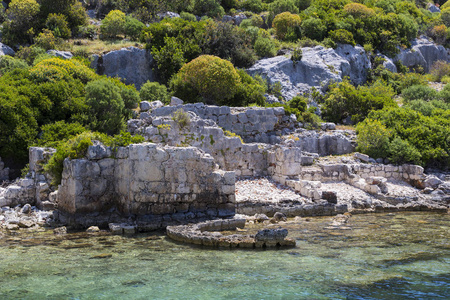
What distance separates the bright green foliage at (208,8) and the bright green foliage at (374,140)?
2322 cm

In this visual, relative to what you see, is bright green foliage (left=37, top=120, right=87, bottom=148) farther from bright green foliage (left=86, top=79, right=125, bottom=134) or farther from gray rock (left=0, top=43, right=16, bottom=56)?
gray rock (left=0, top=43, right=16, bottom=56)

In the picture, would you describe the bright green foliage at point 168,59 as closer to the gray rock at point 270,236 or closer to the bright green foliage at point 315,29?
the bright green foliage at point 315,29

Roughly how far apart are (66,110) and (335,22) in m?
23.9

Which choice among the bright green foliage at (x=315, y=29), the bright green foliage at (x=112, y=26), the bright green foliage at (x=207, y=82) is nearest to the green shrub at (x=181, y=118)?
the bright green foliage at (x=207, y=82)

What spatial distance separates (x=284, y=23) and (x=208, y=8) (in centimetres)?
829

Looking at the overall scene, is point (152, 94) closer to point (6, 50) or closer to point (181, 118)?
point (181, 118)

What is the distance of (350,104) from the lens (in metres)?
28.2

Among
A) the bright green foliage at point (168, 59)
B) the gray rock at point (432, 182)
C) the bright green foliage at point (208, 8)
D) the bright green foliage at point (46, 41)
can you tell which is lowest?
the gray rock at point (432, 182)

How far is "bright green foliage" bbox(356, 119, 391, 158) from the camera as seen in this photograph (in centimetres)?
2234

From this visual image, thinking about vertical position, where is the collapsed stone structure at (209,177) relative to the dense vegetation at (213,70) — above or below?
below

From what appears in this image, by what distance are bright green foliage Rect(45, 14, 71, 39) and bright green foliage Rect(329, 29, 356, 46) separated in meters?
18.7

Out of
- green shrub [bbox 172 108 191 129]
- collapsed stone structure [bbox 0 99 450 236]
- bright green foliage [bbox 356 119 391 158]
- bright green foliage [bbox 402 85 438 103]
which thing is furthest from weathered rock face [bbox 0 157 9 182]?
bright green foliage [bbox 402 85 438 103]

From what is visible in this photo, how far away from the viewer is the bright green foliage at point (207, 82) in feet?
81.9

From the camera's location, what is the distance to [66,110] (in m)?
21.1
